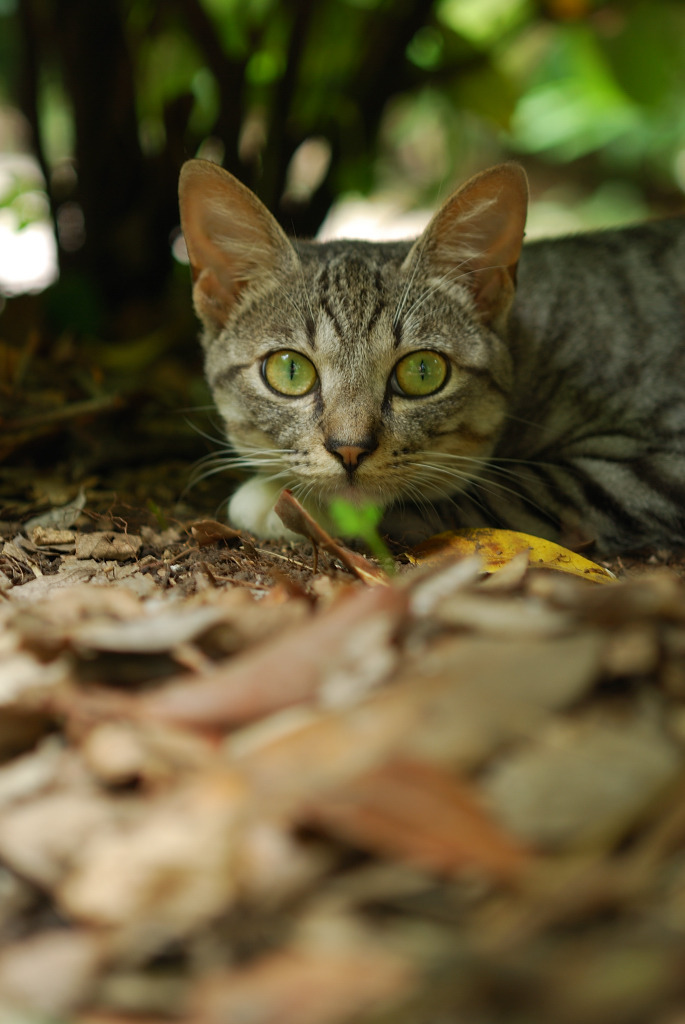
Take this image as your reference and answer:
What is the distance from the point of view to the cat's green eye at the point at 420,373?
8.28 feet

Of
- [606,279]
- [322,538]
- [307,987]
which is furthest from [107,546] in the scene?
[606,279]

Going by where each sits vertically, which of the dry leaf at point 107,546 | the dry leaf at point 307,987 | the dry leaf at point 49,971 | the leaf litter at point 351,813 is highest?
the dry leaf at point 107,546

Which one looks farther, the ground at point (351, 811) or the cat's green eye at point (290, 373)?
the cat's green eye at point (290, 373)

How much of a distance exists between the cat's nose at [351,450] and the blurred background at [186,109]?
3.83ft

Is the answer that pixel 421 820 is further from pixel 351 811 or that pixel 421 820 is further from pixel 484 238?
pixel 484 238

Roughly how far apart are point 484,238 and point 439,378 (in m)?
0.52

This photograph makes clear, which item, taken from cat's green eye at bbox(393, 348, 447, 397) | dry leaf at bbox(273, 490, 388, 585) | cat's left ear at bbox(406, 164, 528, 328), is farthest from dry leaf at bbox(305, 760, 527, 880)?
cat's left ear at bbox(406, 164, 528, 328)

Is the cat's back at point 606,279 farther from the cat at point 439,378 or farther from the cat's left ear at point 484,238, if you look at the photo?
the cat's left ear at point 484,238

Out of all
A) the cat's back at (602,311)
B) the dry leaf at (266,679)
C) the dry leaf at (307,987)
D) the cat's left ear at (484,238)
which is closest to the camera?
the dry leaf at (307,987)

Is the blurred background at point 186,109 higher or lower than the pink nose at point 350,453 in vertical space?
higher

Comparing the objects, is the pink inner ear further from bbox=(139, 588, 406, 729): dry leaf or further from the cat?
bbox=(139, 588, 406, 729): dry leaf

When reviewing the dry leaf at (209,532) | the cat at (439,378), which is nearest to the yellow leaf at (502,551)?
the cat at (439,378)

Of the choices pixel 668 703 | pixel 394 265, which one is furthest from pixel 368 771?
pixel 394 265

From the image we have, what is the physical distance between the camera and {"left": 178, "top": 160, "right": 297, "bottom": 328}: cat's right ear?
8.43ft
